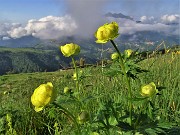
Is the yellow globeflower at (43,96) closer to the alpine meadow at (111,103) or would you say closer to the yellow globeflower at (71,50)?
the alpine meadow at (111,103)

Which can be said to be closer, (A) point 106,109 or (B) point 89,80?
(A) point 106,109

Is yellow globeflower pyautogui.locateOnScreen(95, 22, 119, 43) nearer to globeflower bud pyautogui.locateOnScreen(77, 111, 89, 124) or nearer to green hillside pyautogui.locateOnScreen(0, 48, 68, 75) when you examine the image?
globeflower bud pyautogui.locateOnScreen(77, 111, 89, 124)

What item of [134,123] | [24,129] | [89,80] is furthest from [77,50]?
[89,80]

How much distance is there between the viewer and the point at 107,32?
1776 mm

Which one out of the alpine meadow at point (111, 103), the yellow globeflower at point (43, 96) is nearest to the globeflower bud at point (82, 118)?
the alpine meadow at point (111, 103)

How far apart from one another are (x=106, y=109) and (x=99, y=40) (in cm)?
38

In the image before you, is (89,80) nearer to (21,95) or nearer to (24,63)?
(21,95)

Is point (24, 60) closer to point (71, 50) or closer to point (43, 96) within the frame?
point (71, 50)

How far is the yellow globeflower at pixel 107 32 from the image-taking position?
1.77 m

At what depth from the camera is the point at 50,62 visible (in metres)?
179

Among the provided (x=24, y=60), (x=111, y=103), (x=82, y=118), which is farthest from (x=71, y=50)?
(x=24, y=60)

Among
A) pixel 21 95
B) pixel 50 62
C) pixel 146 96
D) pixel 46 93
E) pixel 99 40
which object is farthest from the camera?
pixel 50 62

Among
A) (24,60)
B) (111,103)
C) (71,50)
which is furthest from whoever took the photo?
(24,60)

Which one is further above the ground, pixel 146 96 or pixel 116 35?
pixel 116 35
